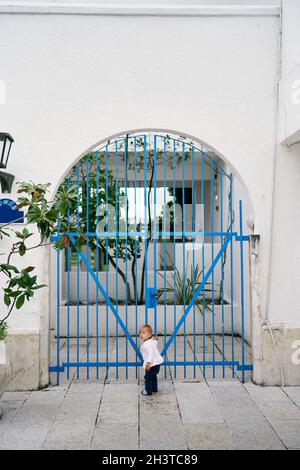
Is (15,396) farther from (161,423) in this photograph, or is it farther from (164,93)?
(164,93)

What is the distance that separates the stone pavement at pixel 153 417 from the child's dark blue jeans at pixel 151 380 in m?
0.11

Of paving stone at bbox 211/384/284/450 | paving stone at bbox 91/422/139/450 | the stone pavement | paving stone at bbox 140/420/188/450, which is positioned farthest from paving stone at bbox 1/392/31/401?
paving stone at bbox 211/384/284/450

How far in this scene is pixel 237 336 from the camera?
795cm

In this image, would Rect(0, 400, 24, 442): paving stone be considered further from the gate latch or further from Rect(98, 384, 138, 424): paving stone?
the gate latch

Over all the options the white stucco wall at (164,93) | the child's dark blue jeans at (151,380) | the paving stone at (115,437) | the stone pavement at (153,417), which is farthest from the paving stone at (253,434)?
the white stucco wall at (164,93)

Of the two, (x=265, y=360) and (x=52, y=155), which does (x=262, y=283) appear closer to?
(x=265, y=360)

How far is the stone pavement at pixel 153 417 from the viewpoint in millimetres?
3572

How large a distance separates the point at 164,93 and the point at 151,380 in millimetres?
3196

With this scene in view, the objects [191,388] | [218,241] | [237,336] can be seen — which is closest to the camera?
[191,388]

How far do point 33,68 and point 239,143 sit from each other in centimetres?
251

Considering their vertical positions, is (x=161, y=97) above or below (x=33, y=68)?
below

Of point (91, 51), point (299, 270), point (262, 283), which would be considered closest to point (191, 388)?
point (262, 283)

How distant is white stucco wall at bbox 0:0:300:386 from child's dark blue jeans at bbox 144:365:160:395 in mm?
1420

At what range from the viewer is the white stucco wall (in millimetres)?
5102
